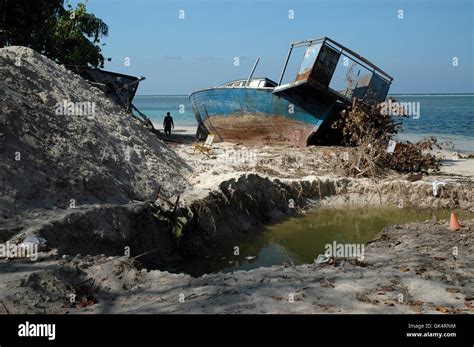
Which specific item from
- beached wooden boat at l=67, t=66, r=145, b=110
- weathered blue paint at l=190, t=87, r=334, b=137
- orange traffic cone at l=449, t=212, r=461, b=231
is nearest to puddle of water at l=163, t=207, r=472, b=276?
orange traffic cone at l=449, t=212, r=461, b=231

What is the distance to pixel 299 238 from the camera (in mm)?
10117

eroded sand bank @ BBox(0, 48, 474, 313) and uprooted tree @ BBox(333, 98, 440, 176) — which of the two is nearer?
eroded sand bank @ BBox(0, 48, 474, 313)

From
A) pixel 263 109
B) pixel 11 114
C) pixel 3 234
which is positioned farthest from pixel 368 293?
pixel 263 109

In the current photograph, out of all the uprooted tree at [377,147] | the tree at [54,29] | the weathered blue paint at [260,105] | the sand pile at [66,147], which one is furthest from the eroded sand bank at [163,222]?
the tree at [54,29]

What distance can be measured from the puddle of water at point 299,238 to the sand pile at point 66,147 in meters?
1.85

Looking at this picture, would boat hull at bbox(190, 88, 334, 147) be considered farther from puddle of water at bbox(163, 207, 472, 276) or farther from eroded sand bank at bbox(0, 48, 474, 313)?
puddle of water at bbox(163, 207, 472, 276)

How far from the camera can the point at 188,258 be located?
8.59 m

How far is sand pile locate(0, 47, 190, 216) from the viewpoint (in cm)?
789

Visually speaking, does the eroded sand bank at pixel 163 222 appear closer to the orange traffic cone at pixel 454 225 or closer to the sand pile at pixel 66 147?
the sand pile at pixel 66 147

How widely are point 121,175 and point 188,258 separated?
239 centimetres

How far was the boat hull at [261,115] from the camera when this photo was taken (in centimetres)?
1730

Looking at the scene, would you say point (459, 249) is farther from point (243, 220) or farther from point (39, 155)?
point (39, 155)

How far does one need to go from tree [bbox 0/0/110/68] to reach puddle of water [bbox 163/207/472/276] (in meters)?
13.5
